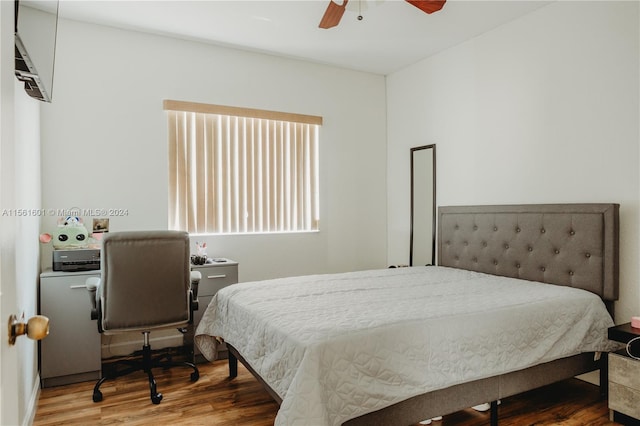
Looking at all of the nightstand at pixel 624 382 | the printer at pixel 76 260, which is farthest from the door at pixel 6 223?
the nightstand at pixel 624 382

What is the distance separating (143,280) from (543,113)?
3.02 m

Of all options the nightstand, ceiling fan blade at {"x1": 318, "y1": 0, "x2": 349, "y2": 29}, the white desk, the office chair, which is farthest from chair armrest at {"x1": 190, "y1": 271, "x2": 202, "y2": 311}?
the nightstand

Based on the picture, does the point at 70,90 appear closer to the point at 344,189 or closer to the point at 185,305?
the point at 185,305

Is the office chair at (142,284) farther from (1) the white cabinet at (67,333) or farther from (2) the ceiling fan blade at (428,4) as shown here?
(2) the ceiling fan blade at (428,4)

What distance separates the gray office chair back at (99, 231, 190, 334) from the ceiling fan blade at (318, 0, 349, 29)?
1763mm

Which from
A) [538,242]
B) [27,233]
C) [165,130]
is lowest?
[538,242]

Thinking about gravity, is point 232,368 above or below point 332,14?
below

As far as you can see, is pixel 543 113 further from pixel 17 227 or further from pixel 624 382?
pixel 17 227

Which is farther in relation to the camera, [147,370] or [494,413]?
[147,370]

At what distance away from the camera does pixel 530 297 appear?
2.50 metres

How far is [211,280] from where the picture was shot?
11.4 feet

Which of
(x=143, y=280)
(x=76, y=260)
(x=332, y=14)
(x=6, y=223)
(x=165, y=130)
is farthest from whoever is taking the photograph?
(x=165, y=130)

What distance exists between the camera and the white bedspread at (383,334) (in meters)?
1.74

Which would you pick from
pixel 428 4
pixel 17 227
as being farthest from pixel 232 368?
pixel 428 4
